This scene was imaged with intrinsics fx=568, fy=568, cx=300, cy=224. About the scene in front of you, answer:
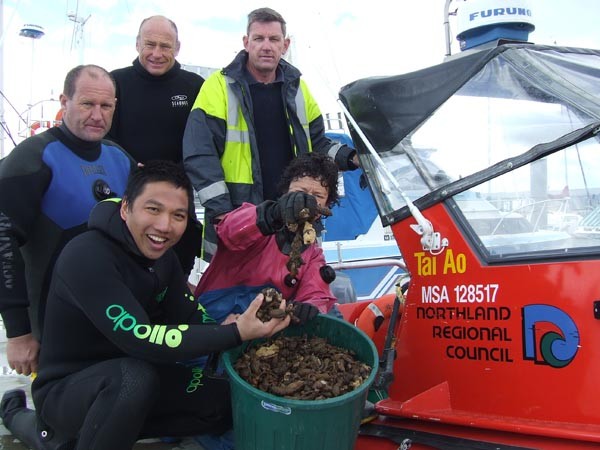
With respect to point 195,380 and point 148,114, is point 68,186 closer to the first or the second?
point 148,114

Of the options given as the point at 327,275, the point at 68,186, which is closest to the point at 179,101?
the point at 68,186

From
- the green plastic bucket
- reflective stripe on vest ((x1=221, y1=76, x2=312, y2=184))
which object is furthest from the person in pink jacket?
the green plastic bucket

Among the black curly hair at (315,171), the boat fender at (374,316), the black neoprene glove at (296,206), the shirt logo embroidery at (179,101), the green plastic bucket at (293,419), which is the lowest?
the green plastic bucket at (293,419)

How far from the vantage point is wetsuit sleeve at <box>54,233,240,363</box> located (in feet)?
6.98

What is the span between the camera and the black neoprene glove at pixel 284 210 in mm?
2236

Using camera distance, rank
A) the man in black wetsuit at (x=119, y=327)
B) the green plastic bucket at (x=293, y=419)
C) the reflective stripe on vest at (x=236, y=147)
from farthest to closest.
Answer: the reflective stripe on vest at (x=236, y=147), the man in black wetsuit at (x=119, y=327), the green plastic bucket at (x=293, y=419)

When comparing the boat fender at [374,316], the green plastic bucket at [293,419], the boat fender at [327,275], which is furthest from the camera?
the boat fender at [374,316]

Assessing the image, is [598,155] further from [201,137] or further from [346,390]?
[201,137]

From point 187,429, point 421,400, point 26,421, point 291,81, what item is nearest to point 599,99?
point 421,400

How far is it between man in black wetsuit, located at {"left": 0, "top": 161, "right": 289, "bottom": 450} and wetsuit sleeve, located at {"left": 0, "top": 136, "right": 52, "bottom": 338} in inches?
10.8

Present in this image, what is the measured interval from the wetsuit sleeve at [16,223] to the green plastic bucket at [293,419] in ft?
3.68

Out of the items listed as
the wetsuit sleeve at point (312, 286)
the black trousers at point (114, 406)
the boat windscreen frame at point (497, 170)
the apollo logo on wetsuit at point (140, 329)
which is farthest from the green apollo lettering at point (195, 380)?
the boat windscreen frame at point (497, 170)

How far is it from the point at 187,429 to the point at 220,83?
1861 millimetres

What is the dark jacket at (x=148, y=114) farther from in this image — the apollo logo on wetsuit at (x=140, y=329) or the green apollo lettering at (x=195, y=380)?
the apollo logo on wetsuit at (x=140, y=329)
